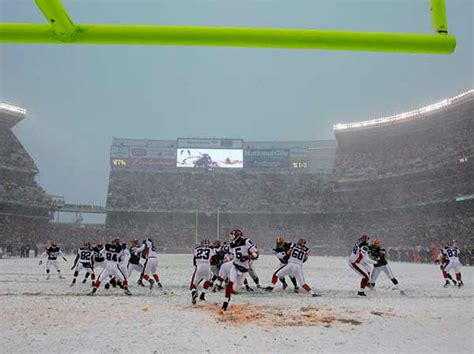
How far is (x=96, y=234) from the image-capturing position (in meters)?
61.0

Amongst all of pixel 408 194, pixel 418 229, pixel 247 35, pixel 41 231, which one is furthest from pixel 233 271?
pixel 41 231

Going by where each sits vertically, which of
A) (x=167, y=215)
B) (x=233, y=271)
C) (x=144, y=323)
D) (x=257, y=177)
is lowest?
(x=144, y=323)

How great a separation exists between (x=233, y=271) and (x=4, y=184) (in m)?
52.3

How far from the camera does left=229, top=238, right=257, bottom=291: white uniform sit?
437 inches

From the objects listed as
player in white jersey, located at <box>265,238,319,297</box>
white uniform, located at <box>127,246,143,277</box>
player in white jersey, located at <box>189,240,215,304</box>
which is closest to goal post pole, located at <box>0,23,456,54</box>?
player in white jersey, located at <box>189,240,215,304</box>

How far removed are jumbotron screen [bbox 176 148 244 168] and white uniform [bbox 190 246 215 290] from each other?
57.9 metres

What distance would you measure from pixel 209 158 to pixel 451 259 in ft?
181

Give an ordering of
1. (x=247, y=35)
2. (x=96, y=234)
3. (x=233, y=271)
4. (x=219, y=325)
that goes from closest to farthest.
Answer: (x=247, y=35)
(x=219, y=325)
(x=233, y=271)
(x=96, y=234)

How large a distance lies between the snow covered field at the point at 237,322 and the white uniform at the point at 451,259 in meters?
3.37

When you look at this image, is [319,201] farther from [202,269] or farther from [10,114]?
[202,269]

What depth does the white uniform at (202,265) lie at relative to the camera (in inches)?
477

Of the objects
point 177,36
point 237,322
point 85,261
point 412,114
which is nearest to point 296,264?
point 237,322

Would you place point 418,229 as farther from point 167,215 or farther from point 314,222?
point 167,215

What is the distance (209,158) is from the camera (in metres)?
70.5
